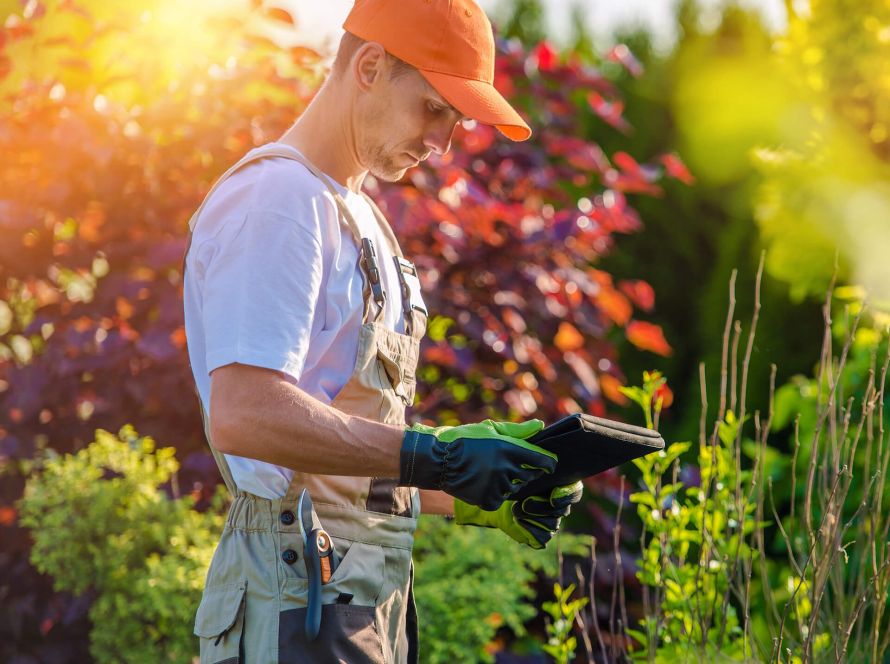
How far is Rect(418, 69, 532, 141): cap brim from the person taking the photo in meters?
1.82

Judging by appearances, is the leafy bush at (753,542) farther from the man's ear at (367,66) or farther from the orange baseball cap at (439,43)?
the man's ear at (367,66)

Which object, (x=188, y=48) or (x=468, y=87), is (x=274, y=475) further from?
(x=188, y=48)

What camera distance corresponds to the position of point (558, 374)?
12.7ft

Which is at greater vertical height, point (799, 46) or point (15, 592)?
point (799, 46)

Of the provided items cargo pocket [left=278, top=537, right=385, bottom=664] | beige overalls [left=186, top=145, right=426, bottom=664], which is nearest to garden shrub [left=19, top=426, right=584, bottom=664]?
beige overalls [left=186, top=145, right=426, bottom=664]

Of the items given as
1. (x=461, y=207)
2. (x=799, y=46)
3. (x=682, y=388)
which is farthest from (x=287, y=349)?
(x=682, y=388)

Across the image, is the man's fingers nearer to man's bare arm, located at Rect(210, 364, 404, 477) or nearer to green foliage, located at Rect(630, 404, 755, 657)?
man's bare arm, located at Rect(210, 364, 404, 477)

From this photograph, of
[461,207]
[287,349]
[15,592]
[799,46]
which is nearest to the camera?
[287,349]

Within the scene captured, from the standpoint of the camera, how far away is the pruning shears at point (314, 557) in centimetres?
160

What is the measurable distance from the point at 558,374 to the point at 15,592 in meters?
1.99

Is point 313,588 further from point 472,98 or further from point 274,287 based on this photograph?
point 472,98

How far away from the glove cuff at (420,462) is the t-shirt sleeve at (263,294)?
0.65 feet

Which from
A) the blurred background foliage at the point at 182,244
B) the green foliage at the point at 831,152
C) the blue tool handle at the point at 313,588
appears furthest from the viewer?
the green foliage at the point at 831,152

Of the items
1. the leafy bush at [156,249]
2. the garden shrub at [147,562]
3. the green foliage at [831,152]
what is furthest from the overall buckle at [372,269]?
the green foliage at [831,152]
